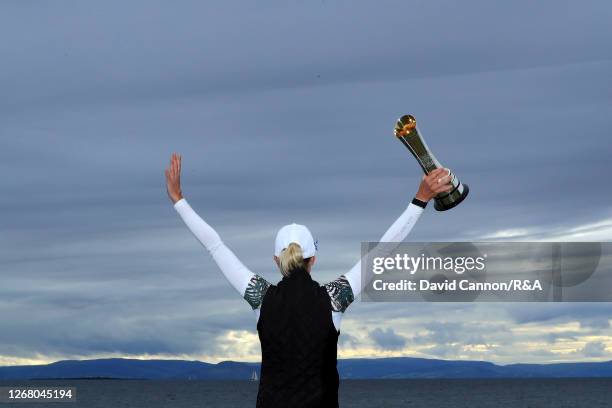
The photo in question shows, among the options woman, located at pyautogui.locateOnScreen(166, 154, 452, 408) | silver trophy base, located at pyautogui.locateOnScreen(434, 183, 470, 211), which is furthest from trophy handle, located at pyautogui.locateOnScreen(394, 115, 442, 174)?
silver trophy base, located at pyautogui.locateOnScreen(434, 183, 470, 211)

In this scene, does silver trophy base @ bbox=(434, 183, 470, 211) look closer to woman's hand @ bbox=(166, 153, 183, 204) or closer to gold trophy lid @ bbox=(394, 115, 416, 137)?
gold trophy lid @ bbox=(394, 115, 416, 137)

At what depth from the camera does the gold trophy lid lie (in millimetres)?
7566

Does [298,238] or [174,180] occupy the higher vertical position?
[174,180]

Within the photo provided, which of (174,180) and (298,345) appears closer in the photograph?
(298,345)

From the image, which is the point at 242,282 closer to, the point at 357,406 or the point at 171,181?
→ the point at 171,181

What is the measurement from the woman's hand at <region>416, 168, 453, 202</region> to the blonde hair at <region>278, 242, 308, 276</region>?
103 cm

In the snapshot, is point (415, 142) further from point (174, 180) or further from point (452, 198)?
point (174, 180)

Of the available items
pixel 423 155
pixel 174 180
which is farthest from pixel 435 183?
pixel 174 180

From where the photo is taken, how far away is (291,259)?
23.8 feet

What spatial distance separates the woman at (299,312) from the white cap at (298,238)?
0.04ft

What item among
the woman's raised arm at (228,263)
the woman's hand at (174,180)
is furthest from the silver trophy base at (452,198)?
the woman's hand at (174,180)

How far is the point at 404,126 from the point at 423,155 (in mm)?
263

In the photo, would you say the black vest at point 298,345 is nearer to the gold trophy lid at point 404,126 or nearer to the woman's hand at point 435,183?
the woman's hand at point 435,183

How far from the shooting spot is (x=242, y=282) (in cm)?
754
